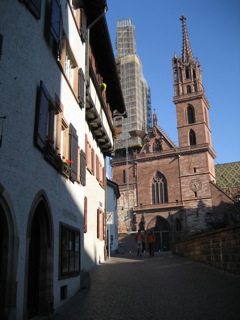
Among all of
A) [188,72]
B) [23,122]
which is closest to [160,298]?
[23,122]

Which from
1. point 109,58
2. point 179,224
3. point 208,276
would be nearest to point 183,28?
point 179,224

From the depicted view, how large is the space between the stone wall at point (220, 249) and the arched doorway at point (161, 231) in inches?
1408

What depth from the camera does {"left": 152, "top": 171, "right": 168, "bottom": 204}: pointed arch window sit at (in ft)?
186

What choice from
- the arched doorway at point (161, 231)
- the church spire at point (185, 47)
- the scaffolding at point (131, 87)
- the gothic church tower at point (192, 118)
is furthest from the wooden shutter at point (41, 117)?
the church spire at point (185, 47)

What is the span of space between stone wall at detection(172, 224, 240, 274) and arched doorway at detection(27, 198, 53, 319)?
5.40 m

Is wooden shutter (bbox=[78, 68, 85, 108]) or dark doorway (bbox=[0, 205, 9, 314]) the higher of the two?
wooden shutter (bbox=[78, 68, 85, 108])

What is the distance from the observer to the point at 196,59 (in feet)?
220

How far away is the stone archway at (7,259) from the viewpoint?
5.86 metres

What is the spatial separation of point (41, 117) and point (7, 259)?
2963 millimetres

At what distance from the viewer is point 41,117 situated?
7.78 meters

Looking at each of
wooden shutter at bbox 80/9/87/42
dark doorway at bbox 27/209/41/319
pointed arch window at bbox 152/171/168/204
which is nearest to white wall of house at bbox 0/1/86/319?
dark doorway at bbox 27/209/41/319

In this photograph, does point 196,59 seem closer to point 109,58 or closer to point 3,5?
point 109,58

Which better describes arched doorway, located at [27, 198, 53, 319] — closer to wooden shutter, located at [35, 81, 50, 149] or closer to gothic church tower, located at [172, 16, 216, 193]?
wooden shutter, located at [35, 81, 50, 149]

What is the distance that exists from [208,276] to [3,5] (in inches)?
382
